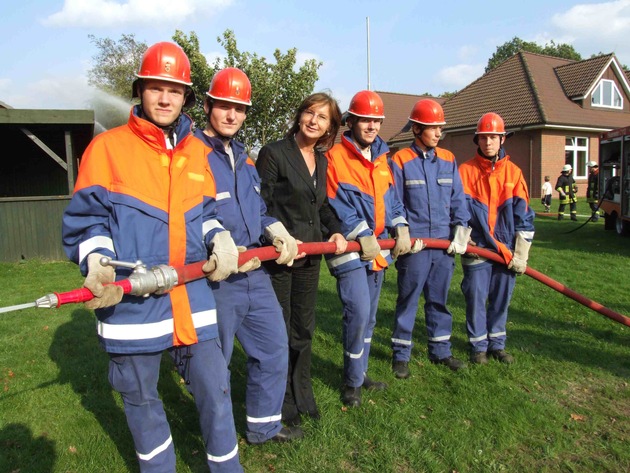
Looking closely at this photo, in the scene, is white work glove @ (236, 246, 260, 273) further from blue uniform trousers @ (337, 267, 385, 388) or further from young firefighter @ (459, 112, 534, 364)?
young firefighter @ (459, 112, 534, 364)

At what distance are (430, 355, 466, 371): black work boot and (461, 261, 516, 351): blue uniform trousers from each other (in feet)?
0.83

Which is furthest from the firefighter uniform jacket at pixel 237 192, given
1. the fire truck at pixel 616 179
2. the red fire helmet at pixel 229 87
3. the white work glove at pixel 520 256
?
the fire truck at pixel 616 179

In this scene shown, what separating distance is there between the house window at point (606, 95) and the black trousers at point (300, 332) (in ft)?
98.4

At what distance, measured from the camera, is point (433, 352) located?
492 cm

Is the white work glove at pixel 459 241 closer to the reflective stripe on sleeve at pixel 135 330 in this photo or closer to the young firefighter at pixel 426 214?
the young firefighter at pixel 426 214

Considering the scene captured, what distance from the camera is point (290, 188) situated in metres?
3.65

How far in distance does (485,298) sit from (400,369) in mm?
1055

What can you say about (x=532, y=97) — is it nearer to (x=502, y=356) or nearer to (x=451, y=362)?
(x=502, y=356)

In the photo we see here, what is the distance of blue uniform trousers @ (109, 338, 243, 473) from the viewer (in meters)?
2.52

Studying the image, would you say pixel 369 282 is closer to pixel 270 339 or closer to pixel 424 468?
pixel 270 339

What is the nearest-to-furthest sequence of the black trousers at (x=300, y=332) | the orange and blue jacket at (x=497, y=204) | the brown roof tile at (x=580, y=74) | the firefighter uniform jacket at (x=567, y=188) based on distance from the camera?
the black trousers at (x=300, y=332) < the orange and blue jacket at (x=497, y=204) < the firefighter uniform jacket at (x=567, y=188) < the brown roof tile at (x=580, y=74)

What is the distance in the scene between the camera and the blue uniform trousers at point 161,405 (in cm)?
252

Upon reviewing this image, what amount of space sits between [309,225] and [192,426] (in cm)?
166

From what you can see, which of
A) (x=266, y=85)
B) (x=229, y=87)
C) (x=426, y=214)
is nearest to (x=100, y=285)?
(x=229, y=87)
